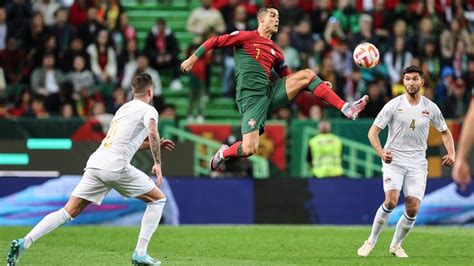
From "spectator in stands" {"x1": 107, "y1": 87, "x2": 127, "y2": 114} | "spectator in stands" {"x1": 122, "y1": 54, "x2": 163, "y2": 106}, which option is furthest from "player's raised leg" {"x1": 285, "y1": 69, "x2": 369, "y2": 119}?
"spectator in stands" {"x1": 122, "y1": 54, "x2": 163, "y2": 106}

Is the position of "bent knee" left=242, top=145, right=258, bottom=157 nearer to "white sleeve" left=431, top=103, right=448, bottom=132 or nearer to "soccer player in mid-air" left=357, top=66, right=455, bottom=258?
"soccer player in mid-air" left=357, top=66, right=455, bottom=258

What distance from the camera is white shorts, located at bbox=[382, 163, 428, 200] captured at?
48.7ft

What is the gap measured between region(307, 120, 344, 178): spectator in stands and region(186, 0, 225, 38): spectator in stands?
16.0 ft

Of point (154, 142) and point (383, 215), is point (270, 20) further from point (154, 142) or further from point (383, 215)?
point (154, 142)

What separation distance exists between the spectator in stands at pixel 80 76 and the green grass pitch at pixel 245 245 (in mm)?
5683

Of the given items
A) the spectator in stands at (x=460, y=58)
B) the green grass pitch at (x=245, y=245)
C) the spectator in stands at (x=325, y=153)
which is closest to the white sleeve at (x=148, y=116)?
the green grass pitch at (x=245, y=245)

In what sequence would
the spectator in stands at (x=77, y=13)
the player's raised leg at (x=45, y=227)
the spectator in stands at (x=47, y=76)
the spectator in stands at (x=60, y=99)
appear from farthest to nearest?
the spectator in stands at (x=77, y=13)
the spectator in stands at (x=47, y=76)
the spectator in stands at (x=60, y=99)
the player's raised leg at (x=45, y=227)

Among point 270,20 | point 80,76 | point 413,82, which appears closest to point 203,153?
point 80,76

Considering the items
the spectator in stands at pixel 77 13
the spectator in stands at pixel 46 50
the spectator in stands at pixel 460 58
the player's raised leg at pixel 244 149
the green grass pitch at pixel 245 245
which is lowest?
the green grass pitch at pixel 245 245

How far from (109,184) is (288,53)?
534 inches

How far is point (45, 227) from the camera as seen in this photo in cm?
1252

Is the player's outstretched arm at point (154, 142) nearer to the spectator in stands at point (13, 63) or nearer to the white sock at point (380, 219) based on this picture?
the white sock at point (380, 219)

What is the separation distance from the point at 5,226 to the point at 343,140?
755 cm

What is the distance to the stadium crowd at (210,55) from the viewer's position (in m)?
24.9
